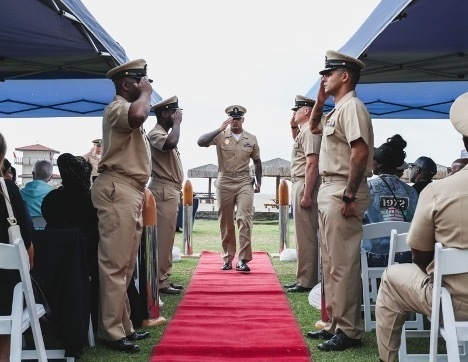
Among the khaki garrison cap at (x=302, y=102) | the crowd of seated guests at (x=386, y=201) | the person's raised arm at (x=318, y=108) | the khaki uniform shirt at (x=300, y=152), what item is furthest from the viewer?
the khaki garrison cap at (x=302, y=102)

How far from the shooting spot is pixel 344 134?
3.71m

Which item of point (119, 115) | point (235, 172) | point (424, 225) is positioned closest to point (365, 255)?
point (424, 225)

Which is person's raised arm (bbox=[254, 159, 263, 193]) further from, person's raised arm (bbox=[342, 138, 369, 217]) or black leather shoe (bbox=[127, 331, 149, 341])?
person's raised arm (bbox=[342, 138, 369, 217])

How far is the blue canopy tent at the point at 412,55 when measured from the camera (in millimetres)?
4465

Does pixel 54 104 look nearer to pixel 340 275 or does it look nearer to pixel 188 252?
pixel 188 252

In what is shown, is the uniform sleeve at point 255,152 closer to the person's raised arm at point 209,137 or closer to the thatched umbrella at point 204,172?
the person's raised arm at point 209,137

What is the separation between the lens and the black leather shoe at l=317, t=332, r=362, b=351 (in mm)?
3580

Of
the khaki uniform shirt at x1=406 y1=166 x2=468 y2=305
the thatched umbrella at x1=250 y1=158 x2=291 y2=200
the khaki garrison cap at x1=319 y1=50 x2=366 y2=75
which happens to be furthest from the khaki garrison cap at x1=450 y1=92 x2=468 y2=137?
the thatched umbrella at x1=250 y1=158 x2=291 y2=200

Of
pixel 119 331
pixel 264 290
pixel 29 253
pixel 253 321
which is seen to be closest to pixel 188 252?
pixel 264 290

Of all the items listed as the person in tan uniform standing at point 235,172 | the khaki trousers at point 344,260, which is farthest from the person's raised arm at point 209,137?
the khaki trousers at point 344,260

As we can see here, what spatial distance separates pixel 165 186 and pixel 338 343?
102 inches

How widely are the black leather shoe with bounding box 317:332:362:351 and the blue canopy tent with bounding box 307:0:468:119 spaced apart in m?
1.97

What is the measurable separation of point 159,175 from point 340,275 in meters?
2.51

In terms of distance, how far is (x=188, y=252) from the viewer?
9.13 meters
